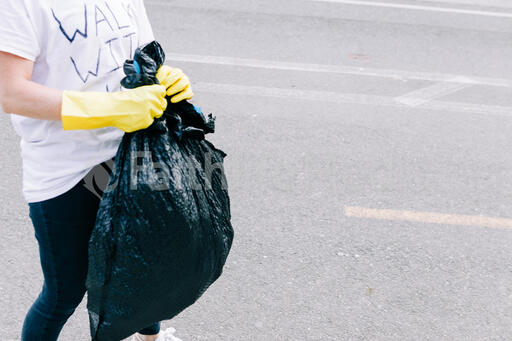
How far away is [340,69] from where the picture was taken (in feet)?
19.8

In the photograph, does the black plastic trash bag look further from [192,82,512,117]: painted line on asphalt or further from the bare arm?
[192,82,512,117]: painted line on asphalt

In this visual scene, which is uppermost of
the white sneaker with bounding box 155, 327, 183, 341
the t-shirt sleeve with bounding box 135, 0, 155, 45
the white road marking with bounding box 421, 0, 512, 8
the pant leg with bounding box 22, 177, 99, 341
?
the t-shirt sleeve with bounding box 135, 0, 155, 45

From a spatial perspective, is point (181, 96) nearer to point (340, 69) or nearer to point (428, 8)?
point (340, 69)

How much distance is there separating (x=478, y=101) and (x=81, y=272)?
430 cm

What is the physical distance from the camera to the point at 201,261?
2.09 meters

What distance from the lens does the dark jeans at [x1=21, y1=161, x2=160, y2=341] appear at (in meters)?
2.01

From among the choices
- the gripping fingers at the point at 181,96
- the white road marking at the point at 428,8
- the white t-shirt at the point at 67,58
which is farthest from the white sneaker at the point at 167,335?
the white road marking at the point at 428,8

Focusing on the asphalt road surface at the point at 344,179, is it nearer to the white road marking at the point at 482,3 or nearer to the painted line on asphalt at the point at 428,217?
the painted line on asphalt at the point at 428,217

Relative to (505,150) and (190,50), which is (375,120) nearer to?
(505,150)

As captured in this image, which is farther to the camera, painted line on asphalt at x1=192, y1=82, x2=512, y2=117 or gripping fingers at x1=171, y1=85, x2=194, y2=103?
painted line on asphalt at x1=192, y1=82, x2=512, y2=117

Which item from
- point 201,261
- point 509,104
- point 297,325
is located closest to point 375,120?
point 509,104

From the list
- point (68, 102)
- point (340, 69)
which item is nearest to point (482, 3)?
point (340, 69)

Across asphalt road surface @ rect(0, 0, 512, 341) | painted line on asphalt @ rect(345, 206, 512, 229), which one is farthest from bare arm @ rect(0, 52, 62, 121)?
painted line on asphalt @ rect(345, 206, 512, 229)

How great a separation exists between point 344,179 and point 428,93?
1.85 metres
